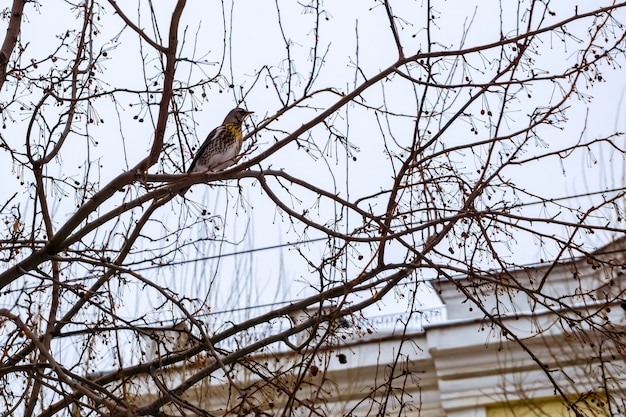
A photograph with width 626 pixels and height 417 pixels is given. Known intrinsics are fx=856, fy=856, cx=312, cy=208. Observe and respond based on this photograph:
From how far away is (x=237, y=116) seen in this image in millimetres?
5191

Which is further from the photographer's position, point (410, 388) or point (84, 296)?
point (410, 388)

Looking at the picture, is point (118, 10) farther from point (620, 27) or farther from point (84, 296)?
point (620, 27)

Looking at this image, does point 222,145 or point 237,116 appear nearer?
point 237,116

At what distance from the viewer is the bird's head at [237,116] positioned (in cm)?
475

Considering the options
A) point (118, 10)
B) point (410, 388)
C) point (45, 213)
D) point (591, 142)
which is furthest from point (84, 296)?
point (410, 388)

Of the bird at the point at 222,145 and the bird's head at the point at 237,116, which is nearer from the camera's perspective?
the bird's head at the point at 237,116

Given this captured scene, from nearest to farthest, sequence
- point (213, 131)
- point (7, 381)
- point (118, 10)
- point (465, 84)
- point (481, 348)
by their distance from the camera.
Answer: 1. point (118, 10)
2. point (465, 84)
3. point (7, 381)
4. point (213, 131)
5. point (481, 348)

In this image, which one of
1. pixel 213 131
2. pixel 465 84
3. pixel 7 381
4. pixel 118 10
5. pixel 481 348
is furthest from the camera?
pixel 481 348

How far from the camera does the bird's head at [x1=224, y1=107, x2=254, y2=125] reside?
475 centimetres

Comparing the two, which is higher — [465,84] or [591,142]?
[465,84]

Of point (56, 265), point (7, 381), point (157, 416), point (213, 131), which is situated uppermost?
point (213, 131)

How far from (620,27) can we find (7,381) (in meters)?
3.44

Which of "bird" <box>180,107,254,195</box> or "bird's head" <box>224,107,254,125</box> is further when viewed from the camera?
"bird" <box>180,107,254,195</box>

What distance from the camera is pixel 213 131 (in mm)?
5746
